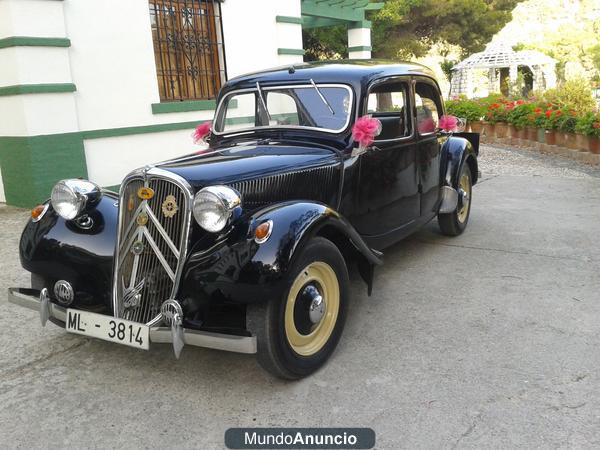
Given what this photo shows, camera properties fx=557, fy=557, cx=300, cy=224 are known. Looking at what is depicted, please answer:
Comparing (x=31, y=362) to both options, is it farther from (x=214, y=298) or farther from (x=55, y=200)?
(x=214, y=298)

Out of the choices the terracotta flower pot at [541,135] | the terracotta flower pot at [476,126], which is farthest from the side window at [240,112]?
the terracotta flower pot at [476,126]

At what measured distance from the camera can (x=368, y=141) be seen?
3604 millimetres

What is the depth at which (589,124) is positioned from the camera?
927cm

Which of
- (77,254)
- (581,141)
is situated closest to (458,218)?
(77,254)

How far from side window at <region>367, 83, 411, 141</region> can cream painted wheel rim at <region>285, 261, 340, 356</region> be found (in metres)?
1.39

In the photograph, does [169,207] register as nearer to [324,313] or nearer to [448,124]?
[324,313]

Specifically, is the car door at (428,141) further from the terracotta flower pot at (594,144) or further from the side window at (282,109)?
the terracotta flower pot at (594,144)

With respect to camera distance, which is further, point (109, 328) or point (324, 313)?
point (324, 313)

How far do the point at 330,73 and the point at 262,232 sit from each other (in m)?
1.69

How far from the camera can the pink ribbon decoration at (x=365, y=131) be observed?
3.59m

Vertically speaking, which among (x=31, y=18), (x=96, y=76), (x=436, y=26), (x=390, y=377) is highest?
(x=436, y=26)

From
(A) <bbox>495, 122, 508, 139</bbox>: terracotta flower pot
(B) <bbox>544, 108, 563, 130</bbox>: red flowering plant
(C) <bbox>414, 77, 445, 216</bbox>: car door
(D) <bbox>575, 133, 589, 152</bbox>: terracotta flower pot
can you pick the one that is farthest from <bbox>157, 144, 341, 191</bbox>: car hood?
(A) <bbox>495, 122, 508, 139</bbox>: terracotta flower pot

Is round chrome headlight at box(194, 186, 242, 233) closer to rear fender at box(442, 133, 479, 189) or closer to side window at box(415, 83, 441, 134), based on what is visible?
side window at box(415, 83, 441, 134)

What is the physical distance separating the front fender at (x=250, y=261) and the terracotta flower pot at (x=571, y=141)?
8.75 metres
